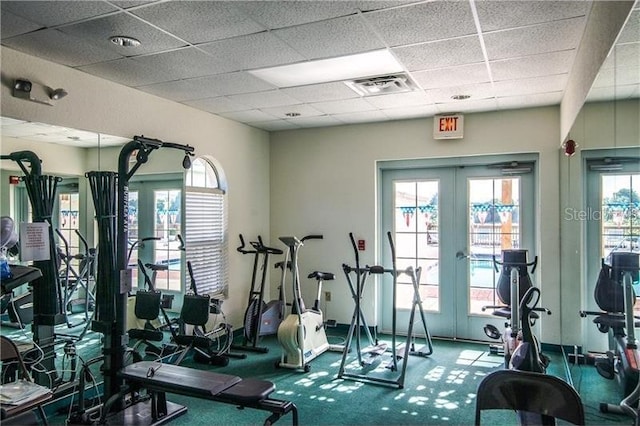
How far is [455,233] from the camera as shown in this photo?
5.50 meters

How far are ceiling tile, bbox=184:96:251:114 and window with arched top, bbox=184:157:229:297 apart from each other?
586mm

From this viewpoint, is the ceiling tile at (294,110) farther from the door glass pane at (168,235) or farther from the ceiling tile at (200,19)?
the ceiling tile at (200,19)

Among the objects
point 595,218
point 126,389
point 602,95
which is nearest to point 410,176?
point 595,218

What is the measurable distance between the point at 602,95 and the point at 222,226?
13.6ft

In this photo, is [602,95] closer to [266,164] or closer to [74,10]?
[74,10]

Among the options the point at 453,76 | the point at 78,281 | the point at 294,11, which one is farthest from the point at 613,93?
the point at 78,281

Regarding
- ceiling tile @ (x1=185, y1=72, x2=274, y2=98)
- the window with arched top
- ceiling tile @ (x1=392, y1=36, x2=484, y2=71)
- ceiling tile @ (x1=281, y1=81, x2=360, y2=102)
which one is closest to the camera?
ceiling tile @ (x1=392, y1=36, x2=484, y2=71)

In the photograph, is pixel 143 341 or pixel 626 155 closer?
pixel 626 155

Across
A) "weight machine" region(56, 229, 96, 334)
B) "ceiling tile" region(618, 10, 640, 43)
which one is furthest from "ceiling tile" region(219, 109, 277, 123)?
"ceiling tile" region(618, 10, 640, 43)

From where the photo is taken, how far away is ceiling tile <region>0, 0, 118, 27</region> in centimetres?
254

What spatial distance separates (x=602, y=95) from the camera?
8.45 feet

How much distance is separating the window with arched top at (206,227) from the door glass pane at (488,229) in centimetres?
302

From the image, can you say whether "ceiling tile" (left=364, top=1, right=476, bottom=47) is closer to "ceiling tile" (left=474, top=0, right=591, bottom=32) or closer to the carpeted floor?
"ceiling tile" (left=474, top=0, right=591, bottom=32)

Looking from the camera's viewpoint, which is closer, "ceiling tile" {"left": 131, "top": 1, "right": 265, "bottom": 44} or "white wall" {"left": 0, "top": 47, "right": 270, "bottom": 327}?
"ceiling tile" {"left": 131, "top": 1, "right": 265, "bottom": 44}
